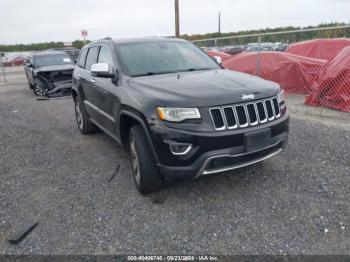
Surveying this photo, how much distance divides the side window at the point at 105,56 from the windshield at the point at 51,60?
318 inches

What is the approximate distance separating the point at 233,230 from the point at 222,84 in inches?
59.7

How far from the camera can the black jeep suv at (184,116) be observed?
298cm

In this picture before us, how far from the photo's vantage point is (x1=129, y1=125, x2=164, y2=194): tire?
129 inches

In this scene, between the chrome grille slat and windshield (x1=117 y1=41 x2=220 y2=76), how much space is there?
1.26 metres

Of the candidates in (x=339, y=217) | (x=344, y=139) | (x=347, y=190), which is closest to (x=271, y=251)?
(x=339, y=217)

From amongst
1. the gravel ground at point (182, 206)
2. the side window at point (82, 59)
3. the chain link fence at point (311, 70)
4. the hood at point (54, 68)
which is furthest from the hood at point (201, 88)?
the hood at point (54, 68)

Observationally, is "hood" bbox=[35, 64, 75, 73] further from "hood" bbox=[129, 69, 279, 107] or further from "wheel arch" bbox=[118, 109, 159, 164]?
"hood" bbox=[129, 69, 279, 107]

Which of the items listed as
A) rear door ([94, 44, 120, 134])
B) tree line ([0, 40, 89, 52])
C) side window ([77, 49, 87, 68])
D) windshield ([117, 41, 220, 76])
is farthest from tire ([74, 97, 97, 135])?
tree line ([0, 40, 89, 52])

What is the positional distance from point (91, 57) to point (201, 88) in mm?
2789

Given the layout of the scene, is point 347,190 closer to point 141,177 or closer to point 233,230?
point 233,230

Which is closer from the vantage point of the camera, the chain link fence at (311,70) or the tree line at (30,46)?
the chain link fence at (311,70)

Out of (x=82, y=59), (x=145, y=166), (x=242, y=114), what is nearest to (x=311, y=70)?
(x=82, y=59)

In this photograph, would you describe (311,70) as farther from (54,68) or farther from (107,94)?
(54,68)

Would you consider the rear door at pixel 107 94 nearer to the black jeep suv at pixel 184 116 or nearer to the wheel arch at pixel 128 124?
the black jeep suv at pixel 184 116
